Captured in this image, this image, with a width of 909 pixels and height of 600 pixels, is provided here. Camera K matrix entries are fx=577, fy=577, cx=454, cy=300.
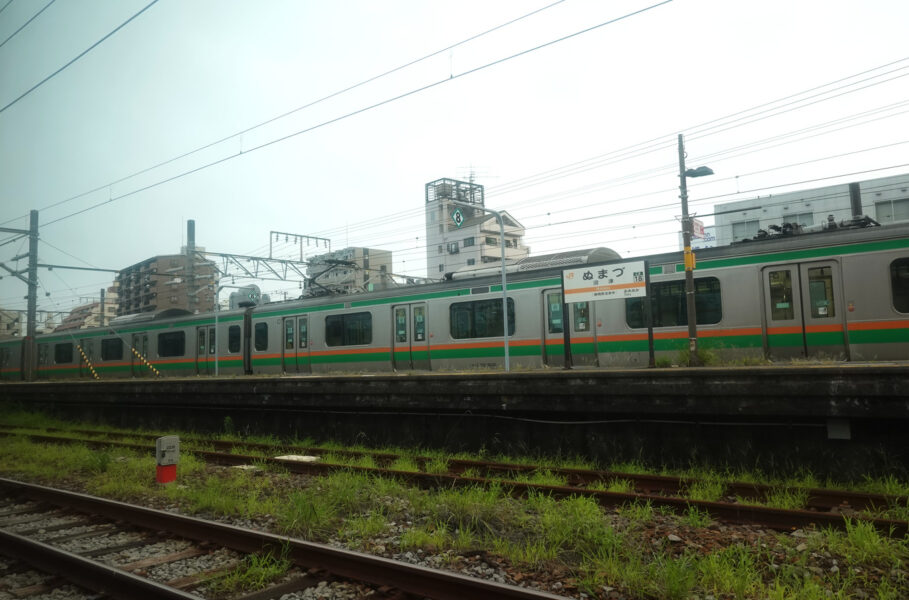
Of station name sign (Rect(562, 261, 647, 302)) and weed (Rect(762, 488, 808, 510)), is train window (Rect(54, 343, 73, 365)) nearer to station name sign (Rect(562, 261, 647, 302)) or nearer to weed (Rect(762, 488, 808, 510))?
station name sign (Rect(562, 261, 647, 302))

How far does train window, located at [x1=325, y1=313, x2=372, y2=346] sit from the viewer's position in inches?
692

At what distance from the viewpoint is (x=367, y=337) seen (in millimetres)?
17547

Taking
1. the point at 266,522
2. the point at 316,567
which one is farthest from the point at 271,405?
the point at 316,567

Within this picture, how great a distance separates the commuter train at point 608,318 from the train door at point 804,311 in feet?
0.06

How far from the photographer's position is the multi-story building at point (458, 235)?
64.2 m

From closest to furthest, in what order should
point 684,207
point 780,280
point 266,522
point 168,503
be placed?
point 266,522 → point 168,503 → point 780,280 → point 684,207

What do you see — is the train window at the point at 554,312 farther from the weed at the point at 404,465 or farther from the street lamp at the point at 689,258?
the weed at the point at 404,465

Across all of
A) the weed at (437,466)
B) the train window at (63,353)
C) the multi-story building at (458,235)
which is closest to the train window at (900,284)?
the weed at (437,466)

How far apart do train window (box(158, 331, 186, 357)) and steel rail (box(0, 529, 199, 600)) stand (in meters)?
19.2

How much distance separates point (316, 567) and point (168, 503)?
154 inches

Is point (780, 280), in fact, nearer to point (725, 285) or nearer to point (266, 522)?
point (725, 285)

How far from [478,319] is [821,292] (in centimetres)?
763

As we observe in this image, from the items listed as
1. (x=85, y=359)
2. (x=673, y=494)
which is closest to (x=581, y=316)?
(x=673, y=494)

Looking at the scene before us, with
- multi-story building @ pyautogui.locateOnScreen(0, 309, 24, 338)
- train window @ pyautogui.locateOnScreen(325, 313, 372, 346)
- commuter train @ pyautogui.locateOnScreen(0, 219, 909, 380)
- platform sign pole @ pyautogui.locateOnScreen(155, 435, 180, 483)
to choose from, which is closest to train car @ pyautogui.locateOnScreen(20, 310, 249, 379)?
commuter train @ pyautogui.locateOnScreen(0, 219, 909, 380)
